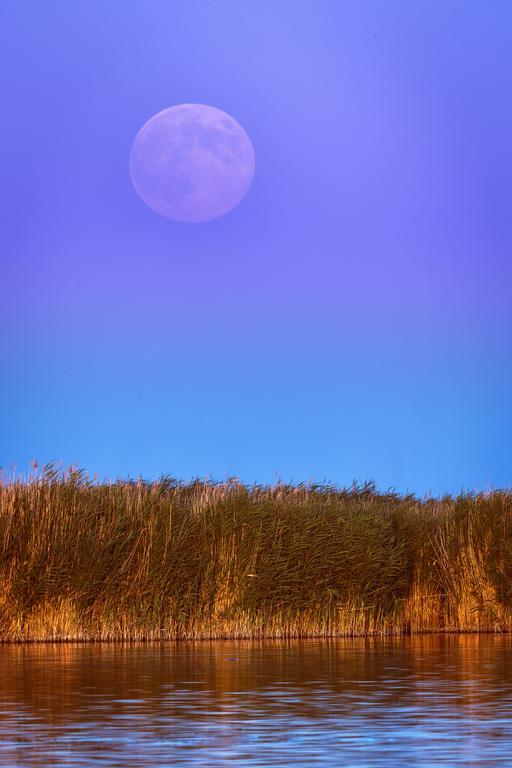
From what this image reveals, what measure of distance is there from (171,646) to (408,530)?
7.97 metres

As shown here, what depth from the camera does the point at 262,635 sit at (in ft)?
84.0

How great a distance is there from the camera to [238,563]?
25.9 metres

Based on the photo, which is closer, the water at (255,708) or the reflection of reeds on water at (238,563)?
the water at (255,708)

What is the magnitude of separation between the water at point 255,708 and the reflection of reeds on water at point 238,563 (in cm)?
390

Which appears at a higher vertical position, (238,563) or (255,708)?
(238,563)

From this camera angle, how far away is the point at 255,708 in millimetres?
12055

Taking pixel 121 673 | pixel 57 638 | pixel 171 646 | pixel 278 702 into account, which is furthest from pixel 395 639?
pixel 278 702

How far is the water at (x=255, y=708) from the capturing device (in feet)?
29.2

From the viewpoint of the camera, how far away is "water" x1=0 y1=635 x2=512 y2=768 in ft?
29.2

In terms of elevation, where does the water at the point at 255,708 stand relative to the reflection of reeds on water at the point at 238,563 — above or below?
below

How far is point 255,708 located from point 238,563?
13.8 meters

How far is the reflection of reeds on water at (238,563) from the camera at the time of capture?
80.4 ft

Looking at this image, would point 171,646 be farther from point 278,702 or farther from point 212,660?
point 278,702

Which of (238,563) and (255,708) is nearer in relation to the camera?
(255,708)
